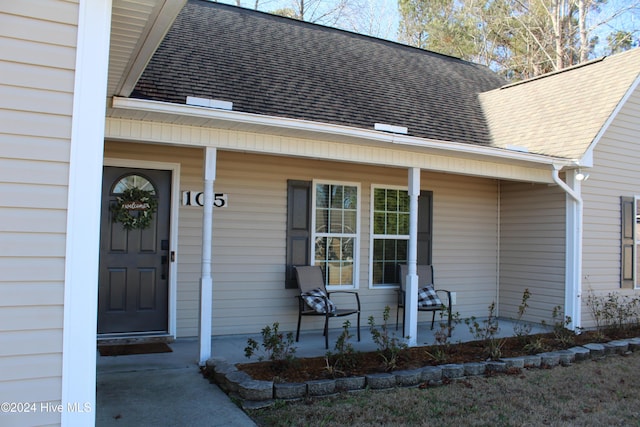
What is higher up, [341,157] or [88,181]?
[341,157]

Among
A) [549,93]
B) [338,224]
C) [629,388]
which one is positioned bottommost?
[629,388]

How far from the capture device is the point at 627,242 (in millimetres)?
8133

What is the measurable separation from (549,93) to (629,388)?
572 cm

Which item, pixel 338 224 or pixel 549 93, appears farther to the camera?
pixel 549 93

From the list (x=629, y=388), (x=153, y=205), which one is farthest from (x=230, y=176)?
(x=629, y=388)

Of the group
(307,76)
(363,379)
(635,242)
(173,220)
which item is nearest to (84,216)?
(363,379)

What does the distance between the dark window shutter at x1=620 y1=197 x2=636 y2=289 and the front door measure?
6.82m

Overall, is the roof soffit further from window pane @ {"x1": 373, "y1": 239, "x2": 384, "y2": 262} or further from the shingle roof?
window pane @ {"x1": 373, "y1": 239, "x2": 384, "y2": 262}

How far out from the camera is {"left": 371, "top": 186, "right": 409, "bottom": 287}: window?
299 inches

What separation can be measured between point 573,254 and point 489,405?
4004mm

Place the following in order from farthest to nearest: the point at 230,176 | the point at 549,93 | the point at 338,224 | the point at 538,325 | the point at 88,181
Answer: the point at 549,93 < the point at 538,325 < the point at 338,224 < the point at 230,176 < the point at 88,181

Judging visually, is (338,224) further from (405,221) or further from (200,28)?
(200,28)

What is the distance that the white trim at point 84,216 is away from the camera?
2.42 m

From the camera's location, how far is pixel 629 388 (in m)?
4.89
